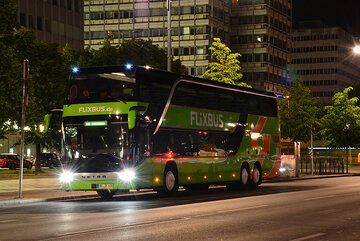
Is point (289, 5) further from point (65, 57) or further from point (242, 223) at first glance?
point (242, 223)

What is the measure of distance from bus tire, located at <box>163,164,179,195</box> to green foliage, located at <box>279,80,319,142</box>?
64.3 feet

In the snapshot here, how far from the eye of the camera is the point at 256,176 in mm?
30562

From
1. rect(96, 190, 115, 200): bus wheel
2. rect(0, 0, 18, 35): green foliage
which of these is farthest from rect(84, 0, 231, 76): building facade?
rect(96, 190, 115, 200): bus wheel

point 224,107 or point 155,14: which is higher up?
point 155,14

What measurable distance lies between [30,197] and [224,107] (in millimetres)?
8898

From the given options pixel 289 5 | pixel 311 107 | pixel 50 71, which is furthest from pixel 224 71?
pixel 289 5

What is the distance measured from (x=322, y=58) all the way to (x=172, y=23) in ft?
244

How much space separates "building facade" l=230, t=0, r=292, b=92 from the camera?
111 meters

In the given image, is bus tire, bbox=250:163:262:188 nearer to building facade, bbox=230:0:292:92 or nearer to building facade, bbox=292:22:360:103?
building facade, bbox=230:0:292:92

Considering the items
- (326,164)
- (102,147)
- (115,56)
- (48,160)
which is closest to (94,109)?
(102,147)

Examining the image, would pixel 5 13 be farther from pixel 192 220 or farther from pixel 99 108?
pixel 192 220

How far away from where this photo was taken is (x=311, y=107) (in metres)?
44.1

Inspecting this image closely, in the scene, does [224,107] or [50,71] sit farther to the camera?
[50,71]

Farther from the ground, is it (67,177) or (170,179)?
(67,177)
